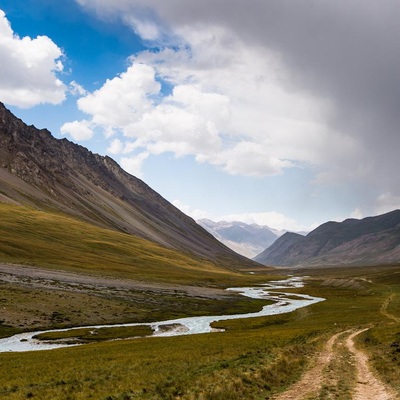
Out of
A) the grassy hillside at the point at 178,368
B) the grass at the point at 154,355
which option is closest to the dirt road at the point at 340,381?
the grassy hillside at the point at 178,368

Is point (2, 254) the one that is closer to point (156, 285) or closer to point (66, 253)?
point (66, 253)

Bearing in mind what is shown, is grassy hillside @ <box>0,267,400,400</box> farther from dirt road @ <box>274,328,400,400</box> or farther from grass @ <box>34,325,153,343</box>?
grass @ <box>34,325,153,343</box>

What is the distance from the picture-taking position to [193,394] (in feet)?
76.0

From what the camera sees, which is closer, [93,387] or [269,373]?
[93,387]

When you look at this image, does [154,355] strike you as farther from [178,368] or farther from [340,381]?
[340,381]

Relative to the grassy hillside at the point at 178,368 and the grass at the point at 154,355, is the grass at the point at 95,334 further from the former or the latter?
the grassy hillside at the point at 178,368

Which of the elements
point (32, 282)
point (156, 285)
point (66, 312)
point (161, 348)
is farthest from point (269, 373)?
point (156, 285)

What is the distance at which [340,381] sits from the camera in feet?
89.4

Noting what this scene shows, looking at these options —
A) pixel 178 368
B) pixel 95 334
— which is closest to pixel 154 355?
pixel 178 368

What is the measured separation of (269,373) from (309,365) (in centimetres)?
581

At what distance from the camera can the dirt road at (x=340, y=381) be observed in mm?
23698

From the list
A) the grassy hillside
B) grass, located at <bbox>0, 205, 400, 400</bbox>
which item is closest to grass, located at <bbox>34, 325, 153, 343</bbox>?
grass, located at <bbox>0, 205, 400, 400</bbox>

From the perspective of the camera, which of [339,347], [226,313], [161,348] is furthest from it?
[226,313]

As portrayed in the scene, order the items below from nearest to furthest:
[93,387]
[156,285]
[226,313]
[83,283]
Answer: [93,387], [226,313], [83,283], [156,285]
